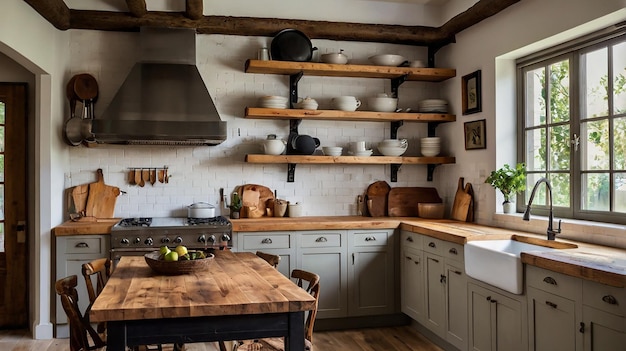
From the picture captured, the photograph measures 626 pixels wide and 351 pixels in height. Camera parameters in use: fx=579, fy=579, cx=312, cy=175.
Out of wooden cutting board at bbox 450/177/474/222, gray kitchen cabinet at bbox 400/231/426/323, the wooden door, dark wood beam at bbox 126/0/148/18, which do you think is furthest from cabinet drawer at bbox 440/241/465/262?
the wooden door

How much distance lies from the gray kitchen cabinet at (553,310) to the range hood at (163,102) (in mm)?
2837

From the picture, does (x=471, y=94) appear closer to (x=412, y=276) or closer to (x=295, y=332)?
(x=412, y=276)

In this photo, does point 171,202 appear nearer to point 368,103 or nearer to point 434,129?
point 368,103

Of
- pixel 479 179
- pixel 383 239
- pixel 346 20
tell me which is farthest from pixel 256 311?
pixel 346 20

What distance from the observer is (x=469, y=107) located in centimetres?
540

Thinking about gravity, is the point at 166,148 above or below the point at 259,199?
above

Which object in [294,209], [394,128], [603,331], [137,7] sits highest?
[137,7]

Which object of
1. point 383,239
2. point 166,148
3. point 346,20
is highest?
point 346,20

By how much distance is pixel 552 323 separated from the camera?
3127 mm

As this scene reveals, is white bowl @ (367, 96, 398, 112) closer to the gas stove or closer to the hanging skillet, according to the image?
the hanging skillet

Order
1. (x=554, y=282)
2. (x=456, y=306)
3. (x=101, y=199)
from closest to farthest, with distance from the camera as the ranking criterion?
(x=554, y=282)
(x=456, y=306)
(x=101, y=199)

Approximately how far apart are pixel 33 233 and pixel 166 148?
1406 millimetres

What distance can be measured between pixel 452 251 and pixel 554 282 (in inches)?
49.1

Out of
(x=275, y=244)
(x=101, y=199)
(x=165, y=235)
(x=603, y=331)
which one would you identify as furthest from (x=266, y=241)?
(x=603, y=331)
